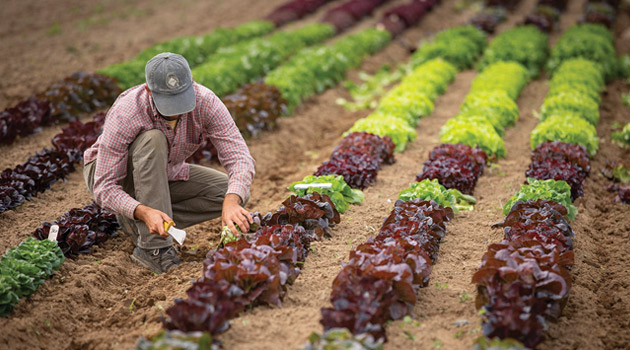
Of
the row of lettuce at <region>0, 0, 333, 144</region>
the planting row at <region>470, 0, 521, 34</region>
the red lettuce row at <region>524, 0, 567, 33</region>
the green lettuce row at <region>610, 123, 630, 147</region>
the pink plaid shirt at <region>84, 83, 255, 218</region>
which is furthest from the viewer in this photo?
the planting row at <region>470, 0, 521, 34</region>

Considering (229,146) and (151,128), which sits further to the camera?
(229,146)

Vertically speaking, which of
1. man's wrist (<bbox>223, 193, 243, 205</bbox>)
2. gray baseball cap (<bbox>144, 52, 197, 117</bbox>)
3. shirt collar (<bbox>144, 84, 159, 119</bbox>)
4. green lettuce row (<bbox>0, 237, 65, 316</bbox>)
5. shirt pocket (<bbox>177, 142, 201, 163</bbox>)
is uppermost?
gray baseball cap (<bbox>144, 52, 197, 117</bbox>)

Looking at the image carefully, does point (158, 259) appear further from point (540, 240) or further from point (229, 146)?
point (540, 240)

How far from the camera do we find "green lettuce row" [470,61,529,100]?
10.8 meters

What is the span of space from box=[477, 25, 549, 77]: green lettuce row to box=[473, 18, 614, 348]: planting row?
4017mm

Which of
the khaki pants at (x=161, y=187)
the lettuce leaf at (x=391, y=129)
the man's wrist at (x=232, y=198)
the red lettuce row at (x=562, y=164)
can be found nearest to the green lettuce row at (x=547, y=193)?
the red lettuce row at (x=562, y=164)

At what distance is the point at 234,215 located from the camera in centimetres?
492

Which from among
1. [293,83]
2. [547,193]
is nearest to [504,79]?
[293,83]

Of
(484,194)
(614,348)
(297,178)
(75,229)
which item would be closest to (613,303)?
(614,348)

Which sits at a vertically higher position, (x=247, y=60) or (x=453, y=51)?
(x=247, y=60)

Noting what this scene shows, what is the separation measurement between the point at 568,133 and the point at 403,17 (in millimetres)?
11880

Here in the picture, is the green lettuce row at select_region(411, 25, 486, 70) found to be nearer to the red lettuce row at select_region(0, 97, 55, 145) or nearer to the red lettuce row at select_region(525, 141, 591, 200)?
the red lettuce row at select_region(525, 141, 591, 200)

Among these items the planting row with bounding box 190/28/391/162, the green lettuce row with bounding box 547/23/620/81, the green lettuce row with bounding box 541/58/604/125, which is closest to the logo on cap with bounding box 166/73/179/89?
the planting row with bounding box 190/28/391/162

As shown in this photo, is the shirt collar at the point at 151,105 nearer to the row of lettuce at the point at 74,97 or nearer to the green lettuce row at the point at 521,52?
the row of lettuce at the point at 74,97
